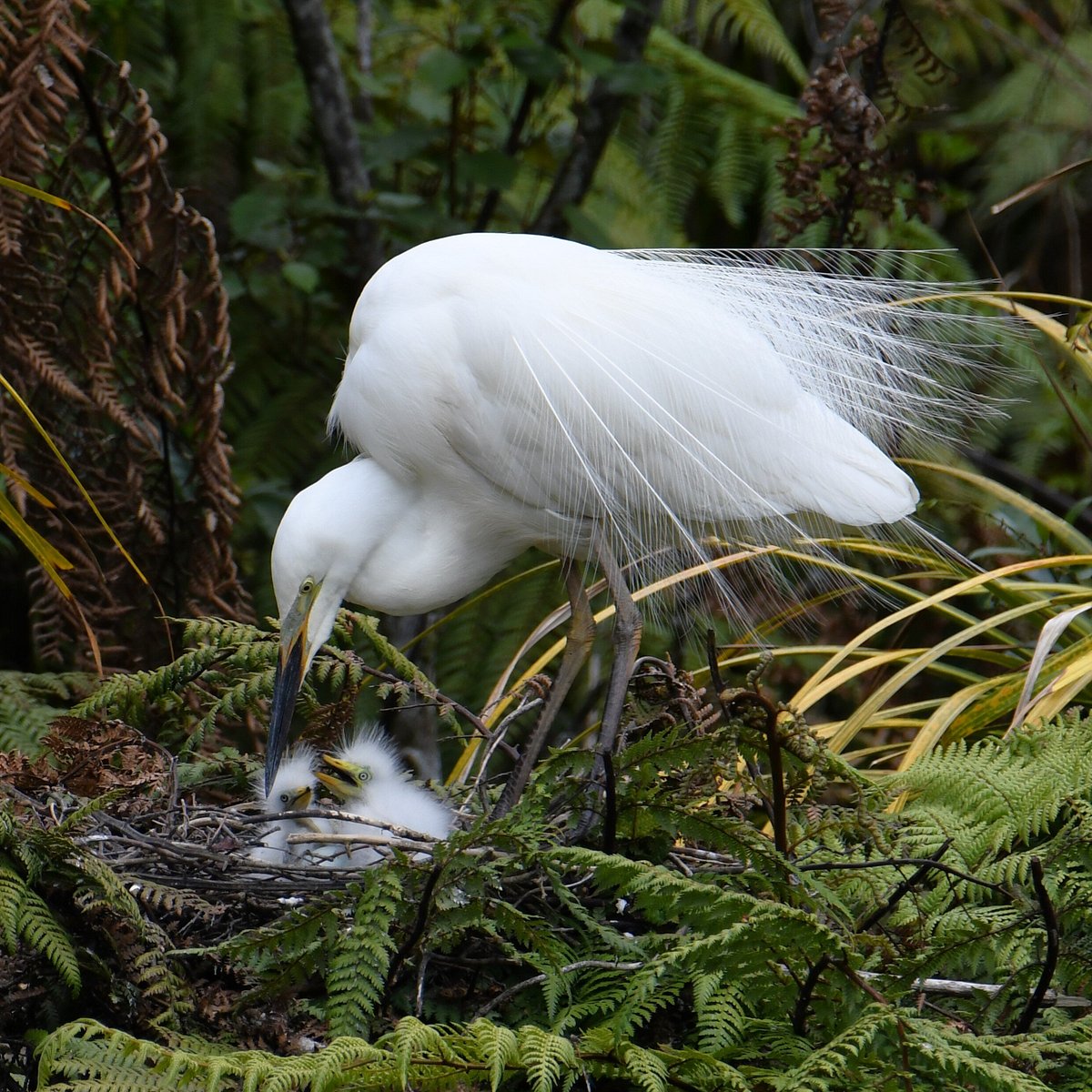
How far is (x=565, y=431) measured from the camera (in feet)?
7.30

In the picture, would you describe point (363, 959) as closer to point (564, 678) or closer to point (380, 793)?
point (380, 793)

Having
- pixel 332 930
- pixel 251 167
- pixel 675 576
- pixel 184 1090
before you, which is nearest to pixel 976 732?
pixel 675 576

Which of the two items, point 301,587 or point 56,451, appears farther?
point 301,587

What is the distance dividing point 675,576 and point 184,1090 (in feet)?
4.97

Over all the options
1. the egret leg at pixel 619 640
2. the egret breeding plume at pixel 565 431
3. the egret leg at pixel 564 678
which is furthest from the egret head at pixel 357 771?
the egret leg at pixel 619 640

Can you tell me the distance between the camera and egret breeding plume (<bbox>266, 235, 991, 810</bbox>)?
2268 mm

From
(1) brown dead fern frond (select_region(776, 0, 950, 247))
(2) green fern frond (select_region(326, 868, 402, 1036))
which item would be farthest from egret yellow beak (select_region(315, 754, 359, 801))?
(1) brown dead fern frond (select_region(776, 0, 950, 247))

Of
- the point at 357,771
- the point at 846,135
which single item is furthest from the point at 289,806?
the point at 846,135

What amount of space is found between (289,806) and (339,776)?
4.0 inches

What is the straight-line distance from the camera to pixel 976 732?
2.64 metres

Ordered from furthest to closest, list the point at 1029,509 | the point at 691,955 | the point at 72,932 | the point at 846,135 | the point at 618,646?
the point at 846,135 → the point at 1029,509 → the point at 618,646 → the point at 72,932 → the point at 691,955

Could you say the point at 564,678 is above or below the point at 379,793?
above

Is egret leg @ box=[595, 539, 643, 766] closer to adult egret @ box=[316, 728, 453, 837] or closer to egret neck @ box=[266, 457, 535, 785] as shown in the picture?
egret neck @ box=[266, 457, 535, 785]

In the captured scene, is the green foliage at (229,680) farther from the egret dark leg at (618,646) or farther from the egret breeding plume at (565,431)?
the egret dark leg at (618,646)
